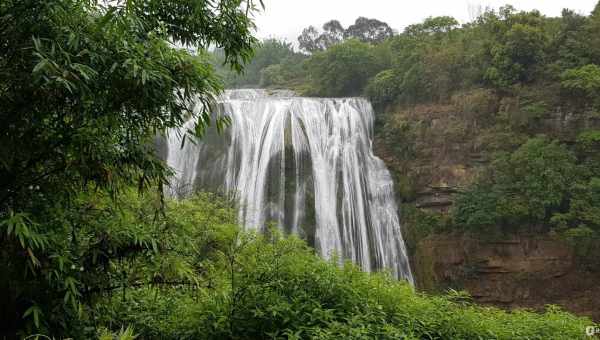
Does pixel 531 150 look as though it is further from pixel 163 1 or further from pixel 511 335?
pixel 163 1

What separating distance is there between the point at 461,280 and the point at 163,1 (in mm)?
15014

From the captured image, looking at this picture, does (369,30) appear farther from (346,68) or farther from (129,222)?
(129,222)

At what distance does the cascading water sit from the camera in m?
16.1

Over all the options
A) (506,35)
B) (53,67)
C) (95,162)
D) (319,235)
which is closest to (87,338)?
(95,162)

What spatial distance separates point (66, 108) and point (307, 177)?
46.9 ft

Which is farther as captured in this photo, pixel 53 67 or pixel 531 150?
pixel 531 150

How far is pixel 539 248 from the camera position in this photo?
50.0 ft

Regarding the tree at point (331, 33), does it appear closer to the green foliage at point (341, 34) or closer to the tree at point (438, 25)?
the green foliage at point (341, 34)

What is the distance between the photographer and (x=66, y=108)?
3.08 m

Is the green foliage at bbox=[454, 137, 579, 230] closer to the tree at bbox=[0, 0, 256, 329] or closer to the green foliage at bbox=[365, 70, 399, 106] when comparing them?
the green foliage at bbox=[365, 70, 399, 106]

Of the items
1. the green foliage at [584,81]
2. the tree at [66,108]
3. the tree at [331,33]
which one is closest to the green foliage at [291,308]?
the tree at [66,108]

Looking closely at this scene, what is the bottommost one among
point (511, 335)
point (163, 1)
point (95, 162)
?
point (511, 335)

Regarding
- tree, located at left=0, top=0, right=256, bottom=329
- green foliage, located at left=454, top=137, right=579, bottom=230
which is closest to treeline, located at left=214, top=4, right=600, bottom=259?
green foliage, located at left=454, top=137, right=579, bottom=230

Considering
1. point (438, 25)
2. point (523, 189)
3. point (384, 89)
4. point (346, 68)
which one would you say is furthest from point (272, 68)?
point (523, 189)
